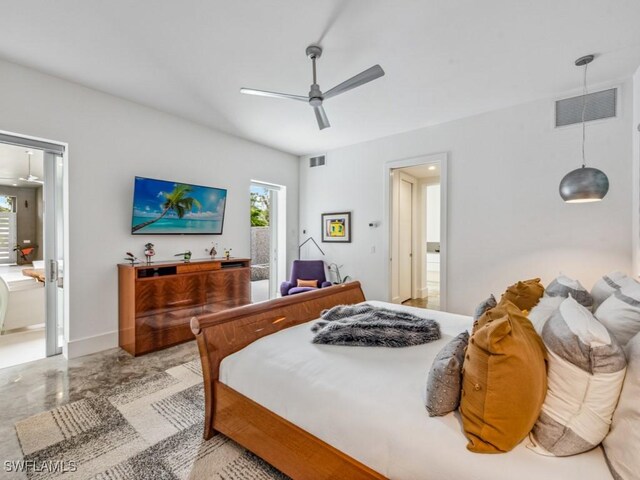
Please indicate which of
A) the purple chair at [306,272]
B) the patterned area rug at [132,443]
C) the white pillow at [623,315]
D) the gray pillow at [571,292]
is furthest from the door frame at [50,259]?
the gray pillow at [571,292]

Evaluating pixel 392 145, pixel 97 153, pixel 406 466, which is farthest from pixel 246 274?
pixel 406 466

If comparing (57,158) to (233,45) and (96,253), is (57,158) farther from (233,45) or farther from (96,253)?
(233,45)

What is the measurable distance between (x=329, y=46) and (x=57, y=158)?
300cm

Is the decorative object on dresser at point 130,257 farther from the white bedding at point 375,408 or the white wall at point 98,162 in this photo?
the white bedding at point 375,408

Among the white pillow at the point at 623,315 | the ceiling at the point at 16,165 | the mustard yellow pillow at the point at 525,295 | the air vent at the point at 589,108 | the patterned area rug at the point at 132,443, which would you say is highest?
the air vent at the point at 589,108

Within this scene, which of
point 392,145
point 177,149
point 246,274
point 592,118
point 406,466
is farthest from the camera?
point 392,145

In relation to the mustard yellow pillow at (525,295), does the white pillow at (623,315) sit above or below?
above

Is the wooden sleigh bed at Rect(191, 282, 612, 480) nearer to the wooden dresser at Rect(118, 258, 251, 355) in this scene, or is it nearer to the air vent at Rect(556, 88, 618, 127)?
the wooden dresser at Rect(118, 258, 251, 355)

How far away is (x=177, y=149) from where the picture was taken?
395 centimetres

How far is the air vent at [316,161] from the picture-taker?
5.52m

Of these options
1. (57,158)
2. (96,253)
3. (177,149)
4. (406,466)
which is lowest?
(406,466)

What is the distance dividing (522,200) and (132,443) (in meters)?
4.26

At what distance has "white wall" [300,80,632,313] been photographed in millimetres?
3039

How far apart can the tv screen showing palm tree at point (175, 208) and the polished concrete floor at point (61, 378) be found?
4.71 feet
